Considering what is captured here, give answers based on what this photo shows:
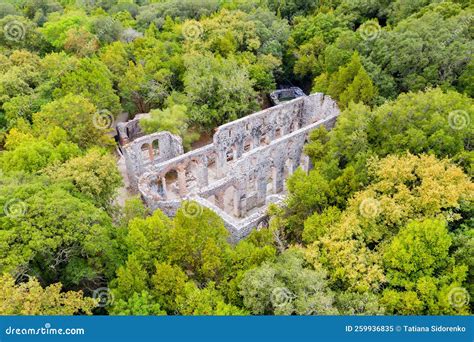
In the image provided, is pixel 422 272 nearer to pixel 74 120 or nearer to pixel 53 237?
pixel 53 237

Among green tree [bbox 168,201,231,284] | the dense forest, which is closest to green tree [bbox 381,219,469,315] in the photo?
the dense forest

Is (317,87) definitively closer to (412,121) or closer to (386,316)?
(412,121)

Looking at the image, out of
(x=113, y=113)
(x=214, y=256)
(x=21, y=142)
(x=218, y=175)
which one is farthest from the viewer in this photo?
(x=113, y=113)

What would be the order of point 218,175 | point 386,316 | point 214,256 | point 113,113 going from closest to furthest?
point 386,316
point 214,256
point 218,175
point 113,113

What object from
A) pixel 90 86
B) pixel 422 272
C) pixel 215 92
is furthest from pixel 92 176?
pixel 422 272

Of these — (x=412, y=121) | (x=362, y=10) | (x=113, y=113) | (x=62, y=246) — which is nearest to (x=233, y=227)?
(x=62, y=246)

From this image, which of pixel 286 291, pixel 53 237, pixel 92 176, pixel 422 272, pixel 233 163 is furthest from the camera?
pixel 233 163
